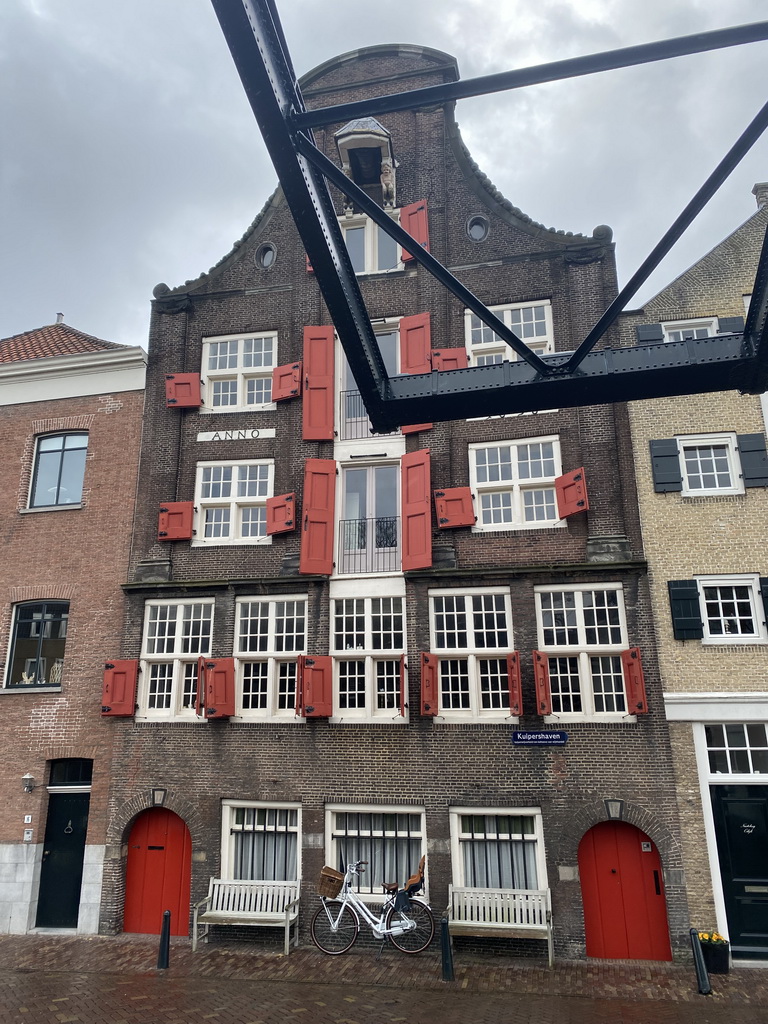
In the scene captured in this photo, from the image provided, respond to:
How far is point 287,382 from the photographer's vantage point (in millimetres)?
17016

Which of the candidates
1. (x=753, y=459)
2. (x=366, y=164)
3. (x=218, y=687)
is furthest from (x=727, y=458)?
(x=218, y=687)

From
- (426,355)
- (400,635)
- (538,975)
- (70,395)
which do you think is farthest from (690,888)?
(70,395)

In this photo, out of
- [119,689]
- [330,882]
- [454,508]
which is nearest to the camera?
[330,882]

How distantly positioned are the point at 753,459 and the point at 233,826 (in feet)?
42.8

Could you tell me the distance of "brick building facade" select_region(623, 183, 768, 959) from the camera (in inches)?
506

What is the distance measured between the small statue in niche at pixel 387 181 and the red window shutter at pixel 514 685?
1156 cm

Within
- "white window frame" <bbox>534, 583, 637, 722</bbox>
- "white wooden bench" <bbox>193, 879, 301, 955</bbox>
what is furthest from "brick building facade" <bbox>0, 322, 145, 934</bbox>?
"white window frame" <bbox>534, 583, 637, 722</bbox>

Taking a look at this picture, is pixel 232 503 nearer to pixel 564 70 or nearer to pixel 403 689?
pixel 403 689

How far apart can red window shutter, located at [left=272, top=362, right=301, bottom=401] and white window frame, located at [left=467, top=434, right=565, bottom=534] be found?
440 cm

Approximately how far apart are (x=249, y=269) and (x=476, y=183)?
20.0 feet

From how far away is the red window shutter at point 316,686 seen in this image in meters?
14.6

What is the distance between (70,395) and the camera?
60.8ft

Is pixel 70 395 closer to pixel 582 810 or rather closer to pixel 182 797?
pixel 182 797

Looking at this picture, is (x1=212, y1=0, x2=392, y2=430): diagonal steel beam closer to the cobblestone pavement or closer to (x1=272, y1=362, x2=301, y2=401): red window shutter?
the cobblestone pavement
